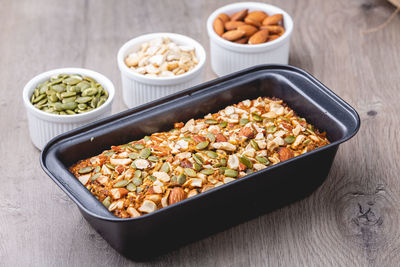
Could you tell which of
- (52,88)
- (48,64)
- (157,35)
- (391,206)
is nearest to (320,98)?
(391,206)

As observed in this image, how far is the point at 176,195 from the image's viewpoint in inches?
49.1

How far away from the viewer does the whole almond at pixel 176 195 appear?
1241 mm

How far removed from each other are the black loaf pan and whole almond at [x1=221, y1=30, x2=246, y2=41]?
24 cm

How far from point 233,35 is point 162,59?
0.76ft

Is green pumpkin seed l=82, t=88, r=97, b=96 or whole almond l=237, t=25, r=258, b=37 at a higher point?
whole almond l=237, t=25, r=258, b=37

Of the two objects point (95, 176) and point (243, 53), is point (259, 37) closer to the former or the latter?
point (243, 53)

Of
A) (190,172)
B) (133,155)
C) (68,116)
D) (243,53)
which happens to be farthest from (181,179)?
(243,53)

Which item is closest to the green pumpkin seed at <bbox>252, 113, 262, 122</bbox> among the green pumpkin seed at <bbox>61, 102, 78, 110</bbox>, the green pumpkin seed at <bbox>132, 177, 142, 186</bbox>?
the green pumpkin seed at <bbox>132, 177, 142, 186</bbox>

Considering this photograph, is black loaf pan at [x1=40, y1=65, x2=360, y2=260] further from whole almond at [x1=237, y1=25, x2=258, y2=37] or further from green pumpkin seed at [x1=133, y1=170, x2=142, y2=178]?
whole almond at [x1=237, y1=25, x2=258, y2=37]

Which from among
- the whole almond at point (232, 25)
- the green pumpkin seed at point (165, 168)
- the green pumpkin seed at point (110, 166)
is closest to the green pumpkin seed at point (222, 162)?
the green pumpkin seed at point (165, 168)

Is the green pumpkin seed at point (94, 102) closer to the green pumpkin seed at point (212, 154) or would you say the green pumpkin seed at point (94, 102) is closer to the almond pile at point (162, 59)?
the almond pile at point (162, 59)

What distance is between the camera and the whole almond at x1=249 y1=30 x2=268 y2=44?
1.75m

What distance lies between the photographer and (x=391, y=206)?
1.43 m

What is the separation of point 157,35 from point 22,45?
464 mm
